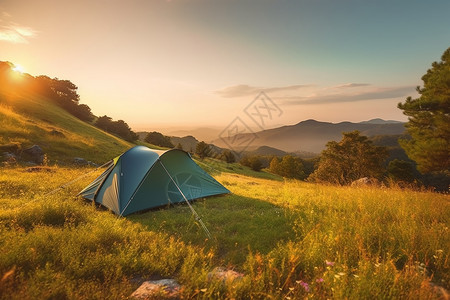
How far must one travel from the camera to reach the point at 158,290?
3.68 meters

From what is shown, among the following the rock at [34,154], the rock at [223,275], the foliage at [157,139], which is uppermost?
the foliage at [157,139]

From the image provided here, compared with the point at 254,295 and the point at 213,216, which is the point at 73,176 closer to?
the point at 213,216

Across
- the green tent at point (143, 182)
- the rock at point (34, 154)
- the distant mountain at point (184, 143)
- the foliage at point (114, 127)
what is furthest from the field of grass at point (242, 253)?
the distant mountain at point (184, 143)

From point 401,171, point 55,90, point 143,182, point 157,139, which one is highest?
point 55,90

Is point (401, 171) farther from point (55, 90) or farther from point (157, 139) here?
point (55, 90)

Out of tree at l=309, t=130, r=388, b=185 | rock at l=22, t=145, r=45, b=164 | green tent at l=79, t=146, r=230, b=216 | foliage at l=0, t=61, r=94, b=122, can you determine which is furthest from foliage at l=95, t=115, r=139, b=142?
green tent at l=79, t=146, r=230, b=216

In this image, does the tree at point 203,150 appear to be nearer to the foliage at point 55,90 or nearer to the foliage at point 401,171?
the foliage at point 55,90

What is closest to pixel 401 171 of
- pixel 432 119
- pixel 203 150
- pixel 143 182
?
pixel 432 119

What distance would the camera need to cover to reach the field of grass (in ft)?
11.5

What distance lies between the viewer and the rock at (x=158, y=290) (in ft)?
11.8

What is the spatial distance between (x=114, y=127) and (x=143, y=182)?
57072 millimetres

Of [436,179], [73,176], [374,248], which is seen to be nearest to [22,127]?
[73,176]

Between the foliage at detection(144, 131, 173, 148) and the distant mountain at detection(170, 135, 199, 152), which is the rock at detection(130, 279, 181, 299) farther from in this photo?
the distant mountain at detection(170, 135, 199, 152)

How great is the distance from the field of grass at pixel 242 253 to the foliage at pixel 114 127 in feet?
176
